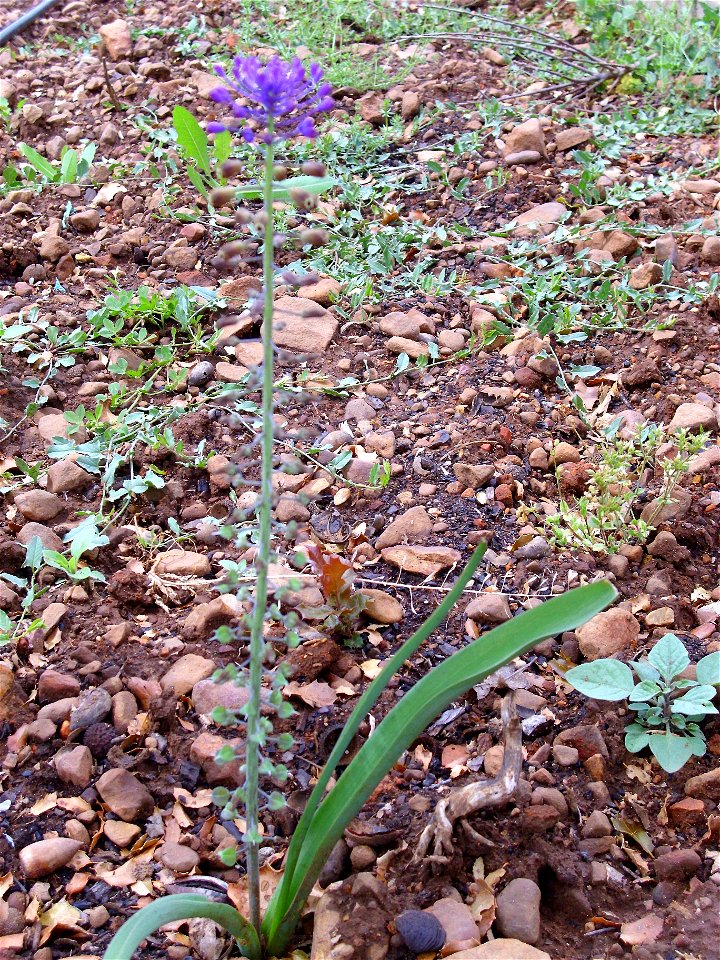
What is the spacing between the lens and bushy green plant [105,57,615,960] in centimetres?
111

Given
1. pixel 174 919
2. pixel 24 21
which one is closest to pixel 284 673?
pixel 174 919

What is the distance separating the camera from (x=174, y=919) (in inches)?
47.6

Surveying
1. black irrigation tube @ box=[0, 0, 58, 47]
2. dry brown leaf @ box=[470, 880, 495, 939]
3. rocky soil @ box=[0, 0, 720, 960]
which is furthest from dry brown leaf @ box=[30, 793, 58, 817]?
black irrigation tube @ box=[0, 0, 58, 47]

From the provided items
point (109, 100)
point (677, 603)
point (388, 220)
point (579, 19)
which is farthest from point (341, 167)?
point (677, 603)

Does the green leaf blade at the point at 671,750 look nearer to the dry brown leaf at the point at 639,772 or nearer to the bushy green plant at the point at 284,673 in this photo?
the dry brown leaf at the point at 639,772

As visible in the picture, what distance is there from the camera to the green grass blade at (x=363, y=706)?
123cm

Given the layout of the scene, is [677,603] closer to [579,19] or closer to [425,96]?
[425,96]

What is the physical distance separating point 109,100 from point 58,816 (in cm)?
339

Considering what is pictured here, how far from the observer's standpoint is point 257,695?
1253 mm

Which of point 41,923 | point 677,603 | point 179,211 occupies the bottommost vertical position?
point 677,603

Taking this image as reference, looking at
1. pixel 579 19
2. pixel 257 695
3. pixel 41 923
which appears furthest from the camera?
pixel 579 19

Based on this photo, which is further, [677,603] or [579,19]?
[579,19]

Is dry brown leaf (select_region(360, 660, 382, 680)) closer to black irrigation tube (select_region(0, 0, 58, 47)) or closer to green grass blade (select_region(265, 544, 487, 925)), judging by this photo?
green grass blade (select_region(265, 544, 487, 925))

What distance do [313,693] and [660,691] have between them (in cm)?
64
